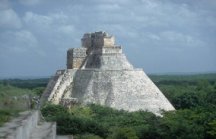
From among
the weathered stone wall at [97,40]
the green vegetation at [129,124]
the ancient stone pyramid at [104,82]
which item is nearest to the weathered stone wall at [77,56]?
the ancient stone pyramid at [104,82]

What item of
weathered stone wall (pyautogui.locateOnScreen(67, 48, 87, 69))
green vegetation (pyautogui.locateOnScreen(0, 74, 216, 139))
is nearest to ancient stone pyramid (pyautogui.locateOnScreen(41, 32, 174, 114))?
weathered stone wall (pyautogui.locateOnScreen(67, 48, 87, 69))

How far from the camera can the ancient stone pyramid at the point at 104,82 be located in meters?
39.7

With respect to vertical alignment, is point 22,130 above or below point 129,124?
above

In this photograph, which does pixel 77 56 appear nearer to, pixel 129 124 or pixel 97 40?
pixel 97 40

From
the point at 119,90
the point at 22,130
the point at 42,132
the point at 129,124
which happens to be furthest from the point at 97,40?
the point at 22,130

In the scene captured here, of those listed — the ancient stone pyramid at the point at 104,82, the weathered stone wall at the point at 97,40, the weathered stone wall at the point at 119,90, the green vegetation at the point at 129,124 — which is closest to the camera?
the green vegetation at the point at 129,124

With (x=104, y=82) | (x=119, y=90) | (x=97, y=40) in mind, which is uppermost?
(x=97, y=40)

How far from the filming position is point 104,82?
4075cm

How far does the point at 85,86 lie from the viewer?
1617 inches

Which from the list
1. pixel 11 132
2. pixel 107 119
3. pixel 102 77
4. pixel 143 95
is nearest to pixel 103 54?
pixel 102 77

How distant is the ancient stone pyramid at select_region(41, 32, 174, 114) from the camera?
39.7 m

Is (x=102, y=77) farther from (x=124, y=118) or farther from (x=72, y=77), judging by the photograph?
(x=124, y=118)

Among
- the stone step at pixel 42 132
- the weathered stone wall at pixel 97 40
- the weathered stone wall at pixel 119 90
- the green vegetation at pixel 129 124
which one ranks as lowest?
the green vegetation at pixel 129 124

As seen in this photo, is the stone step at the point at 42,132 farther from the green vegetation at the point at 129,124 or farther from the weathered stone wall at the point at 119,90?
the weathered stone wall at the point at 119,90
